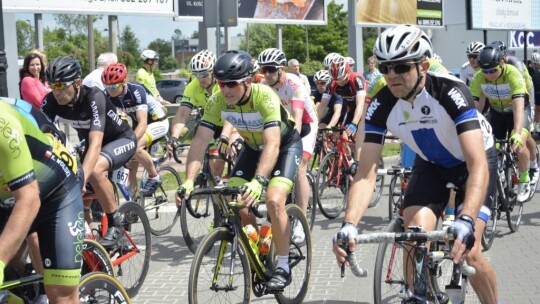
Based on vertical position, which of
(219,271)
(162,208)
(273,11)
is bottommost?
(162,208)

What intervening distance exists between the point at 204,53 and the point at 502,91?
3.57m

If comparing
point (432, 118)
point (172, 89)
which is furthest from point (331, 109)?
point (172, 89)

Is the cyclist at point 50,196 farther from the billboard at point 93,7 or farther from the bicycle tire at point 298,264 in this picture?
the billboard at point 93,7

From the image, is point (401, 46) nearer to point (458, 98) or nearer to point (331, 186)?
point (458, 98)

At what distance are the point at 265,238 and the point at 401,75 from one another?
2.35 metres

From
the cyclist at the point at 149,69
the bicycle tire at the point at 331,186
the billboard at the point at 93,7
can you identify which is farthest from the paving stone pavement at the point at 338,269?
the billboard at the point at 93,7

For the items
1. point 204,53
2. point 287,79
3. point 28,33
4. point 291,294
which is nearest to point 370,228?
point 287,79

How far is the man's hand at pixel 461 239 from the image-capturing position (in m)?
3.95

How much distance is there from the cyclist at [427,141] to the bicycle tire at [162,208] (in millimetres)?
5091

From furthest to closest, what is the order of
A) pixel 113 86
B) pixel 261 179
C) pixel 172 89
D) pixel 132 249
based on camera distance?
pixel 172 89, pixel 113 86, pixel 132 249, pixel 261 179

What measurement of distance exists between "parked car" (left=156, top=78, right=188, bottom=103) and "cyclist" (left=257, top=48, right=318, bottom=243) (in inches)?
1420

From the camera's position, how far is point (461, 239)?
396 cm

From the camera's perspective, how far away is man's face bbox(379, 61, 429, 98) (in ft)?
14.9

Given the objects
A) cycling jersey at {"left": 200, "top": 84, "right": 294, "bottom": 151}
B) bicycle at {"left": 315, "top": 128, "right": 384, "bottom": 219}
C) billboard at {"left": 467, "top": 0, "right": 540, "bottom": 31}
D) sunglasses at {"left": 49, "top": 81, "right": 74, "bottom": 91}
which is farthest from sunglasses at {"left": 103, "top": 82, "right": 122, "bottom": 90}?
billboard at {"left": 467, "top": 0, "right": 540, "bottom": 31}
